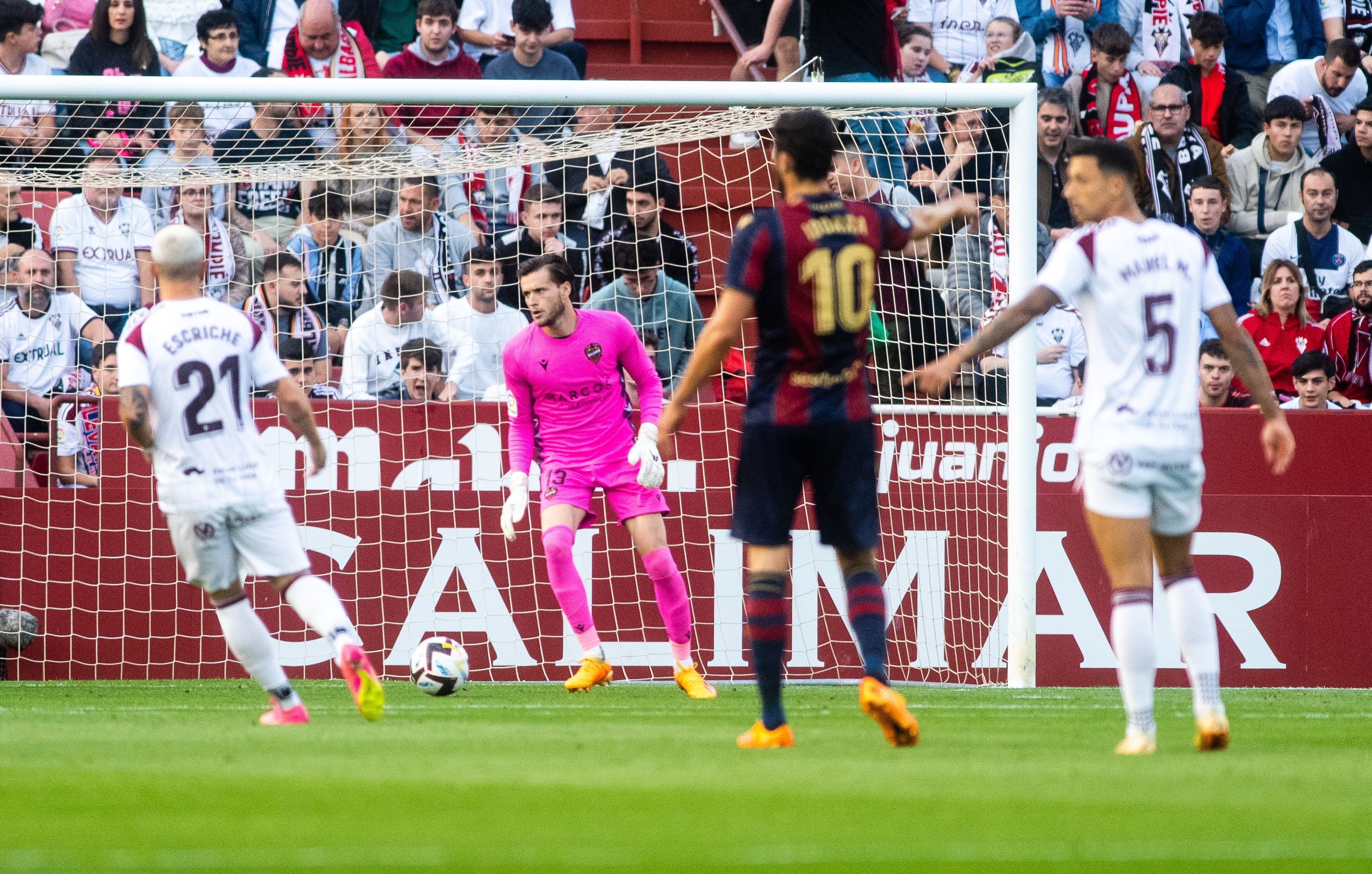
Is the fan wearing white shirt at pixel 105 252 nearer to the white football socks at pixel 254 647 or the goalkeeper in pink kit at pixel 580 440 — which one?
the goalkeeper in pink kit at pixel 580 440

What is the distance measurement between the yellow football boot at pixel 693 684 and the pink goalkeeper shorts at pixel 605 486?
0.88m

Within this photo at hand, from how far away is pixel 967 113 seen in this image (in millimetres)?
12711

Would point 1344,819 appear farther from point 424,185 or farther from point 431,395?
point 424,185

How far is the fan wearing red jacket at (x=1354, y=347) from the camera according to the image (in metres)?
12.3

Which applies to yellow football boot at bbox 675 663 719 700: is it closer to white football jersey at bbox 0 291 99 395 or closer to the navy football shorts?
the navy football shorts

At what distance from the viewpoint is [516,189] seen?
1298 cm

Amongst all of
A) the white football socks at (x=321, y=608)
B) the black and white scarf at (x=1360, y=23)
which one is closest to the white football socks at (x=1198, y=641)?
the white football socks at (x=321, y=608)

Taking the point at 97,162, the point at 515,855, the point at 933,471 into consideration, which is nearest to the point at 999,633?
the point at 933,471

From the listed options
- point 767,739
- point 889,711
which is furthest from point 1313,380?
point 767,739

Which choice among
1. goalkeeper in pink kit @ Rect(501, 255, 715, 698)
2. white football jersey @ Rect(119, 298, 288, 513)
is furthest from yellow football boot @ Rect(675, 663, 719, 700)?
white football jersey @ Rect(119, 298, 288, 513)

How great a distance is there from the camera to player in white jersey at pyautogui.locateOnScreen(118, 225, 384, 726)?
22.4 feet

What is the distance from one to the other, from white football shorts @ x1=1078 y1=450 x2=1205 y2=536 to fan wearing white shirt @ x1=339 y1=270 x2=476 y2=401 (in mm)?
6659

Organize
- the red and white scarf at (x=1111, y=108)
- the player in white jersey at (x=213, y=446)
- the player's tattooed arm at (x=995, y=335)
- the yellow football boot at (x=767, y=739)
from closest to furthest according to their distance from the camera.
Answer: the player's tattooed arm at (x=995, y=335), the yellow football boot at (x=767, y=739), the player in white jersey at (x=213, y=446), the red and white scarf at (x=1111, y=108)

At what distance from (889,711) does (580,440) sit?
4146 millimetres
